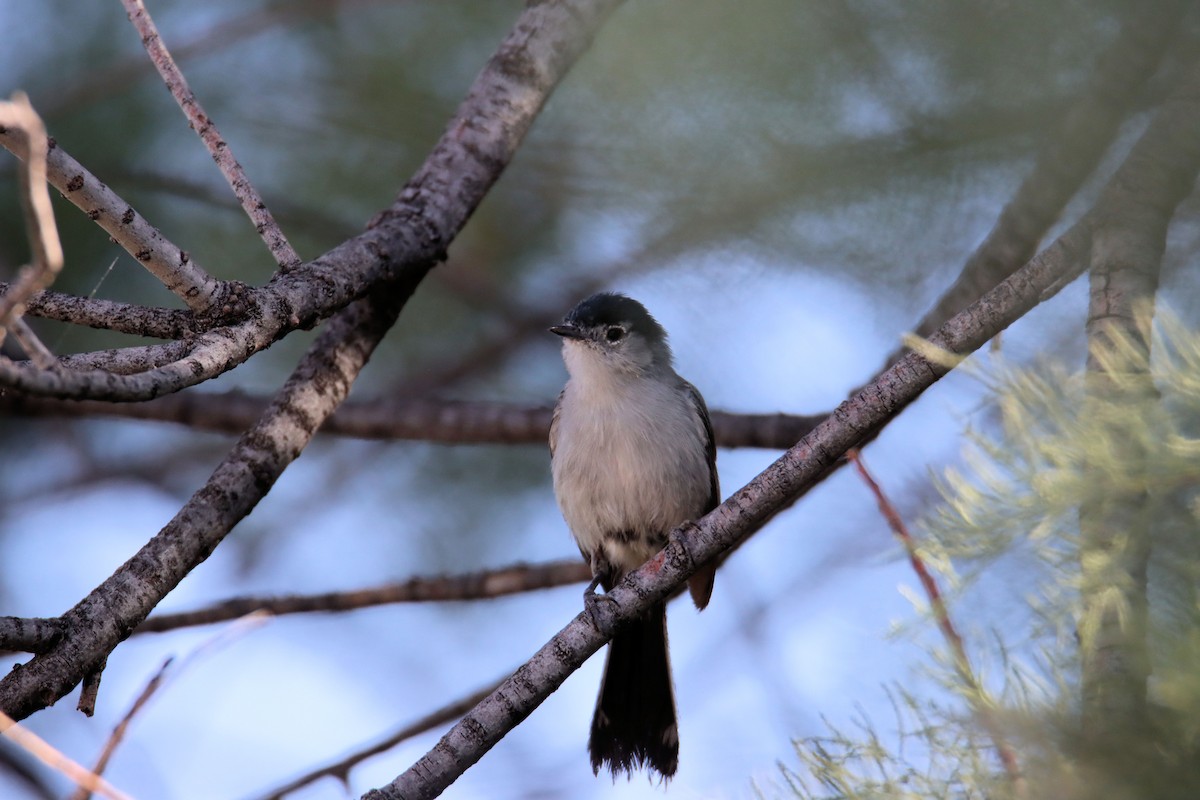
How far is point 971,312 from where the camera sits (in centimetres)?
240

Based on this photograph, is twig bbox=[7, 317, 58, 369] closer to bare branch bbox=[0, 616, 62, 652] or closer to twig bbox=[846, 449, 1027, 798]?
bare branch bbox=[0, 616, 62, 652]

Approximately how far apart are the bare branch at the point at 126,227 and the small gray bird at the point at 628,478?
2093 millimetres

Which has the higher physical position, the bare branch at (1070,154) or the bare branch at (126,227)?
the bare branch at (1070,154)

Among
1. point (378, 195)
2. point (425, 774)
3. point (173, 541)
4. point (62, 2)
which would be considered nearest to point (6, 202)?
point (62, 2)

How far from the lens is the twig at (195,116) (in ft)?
8.15

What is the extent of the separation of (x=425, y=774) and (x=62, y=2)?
158 inches

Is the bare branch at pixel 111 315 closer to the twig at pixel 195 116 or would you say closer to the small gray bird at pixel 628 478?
the twig at pixel 195 116

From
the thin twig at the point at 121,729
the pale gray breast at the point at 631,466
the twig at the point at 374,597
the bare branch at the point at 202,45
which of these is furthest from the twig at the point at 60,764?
the bare branch at the point at 202,45

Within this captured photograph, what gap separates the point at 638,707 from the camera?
4402 mm

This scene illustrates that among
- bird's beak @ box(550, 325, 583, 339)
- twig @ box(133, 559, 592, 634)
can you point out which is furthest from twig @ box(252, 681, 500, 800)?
bird's beak @ box(550, 325, 583, 339)

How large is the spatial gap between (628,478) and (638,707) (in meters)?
0.91

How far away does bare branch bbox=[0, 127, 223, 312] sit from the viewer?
82.1 inches

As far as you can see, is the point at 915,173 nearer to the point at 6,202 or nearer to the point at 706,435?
the point at 706,435

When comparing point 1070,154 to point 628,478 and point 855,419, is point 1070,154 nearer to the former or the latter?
point 855,419
